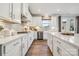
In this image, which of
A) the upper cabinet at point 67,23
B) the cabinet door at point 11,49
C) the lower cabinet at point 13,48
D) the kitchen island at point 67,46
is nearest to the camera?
the kitchen island at point 67,46

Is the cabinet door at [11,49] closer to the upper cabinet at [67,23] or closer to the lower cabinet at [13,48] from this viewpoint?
the lower cabinet at [13,48]

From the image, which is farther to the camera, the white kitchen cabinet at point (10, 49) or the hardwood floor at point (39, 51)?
the hardwood floor at point (39, 51)

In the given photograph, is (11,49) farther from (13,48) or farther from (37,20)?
(37,20)

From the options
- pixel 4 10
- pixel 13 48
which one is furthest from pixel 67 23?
pixel 13 48

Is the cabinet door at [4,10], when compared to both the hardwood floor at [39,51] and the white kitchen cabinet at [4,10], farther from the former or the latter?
the hardwood floor at [39,51]

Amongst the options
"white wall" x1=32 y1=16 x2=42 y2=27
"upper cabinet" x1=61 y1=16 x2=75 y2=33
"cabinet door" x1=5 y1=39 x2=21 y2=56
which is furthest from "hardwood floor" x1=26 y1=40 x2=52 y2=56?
"upper cabinet" x1=61 y1=16 x2=75 y2=33

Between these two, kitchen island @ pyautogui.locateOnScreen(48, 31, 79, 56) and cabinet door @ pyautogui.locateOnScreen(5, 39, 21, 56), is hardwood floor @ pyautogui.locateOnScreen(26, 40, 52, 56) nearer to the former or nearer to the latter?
kitchen island @ pyautogui.locateOnScreen(48, 31, 79, 56)

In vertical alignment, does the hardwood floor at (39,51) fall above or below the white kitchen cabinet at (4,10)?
below

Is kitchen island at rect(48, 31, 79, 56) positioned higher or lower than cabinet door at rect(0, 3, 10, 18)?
lower

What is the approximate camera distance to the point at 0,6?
1.94m

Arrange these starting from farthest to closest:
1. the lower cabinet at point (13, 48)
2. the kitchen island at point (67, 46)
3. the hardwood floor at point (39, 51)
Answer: the hardwood floor at point (39, 51), the lower cabinet at point (13, 48), the kitchen island at point (67, 46)

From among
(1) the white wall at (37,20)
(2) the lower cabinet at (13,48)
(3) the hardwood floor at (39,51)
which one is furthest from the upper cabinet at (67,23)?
(2) the lower cabinet at (13,48)

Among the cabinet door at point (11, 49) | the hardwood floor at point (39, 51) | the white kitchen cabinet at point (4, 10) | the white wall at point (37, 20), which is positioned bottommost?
the hardwood floor at point (39, 51)

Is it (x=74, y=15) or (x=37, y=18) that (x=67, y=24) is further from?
(x=37, y=18)
